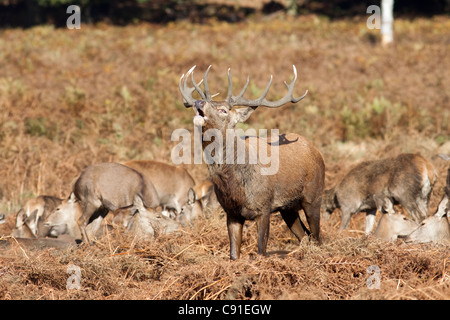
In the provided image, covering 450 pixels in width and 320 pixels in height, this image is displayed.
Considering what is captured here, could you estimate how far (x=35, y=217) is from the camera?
34.3 ft

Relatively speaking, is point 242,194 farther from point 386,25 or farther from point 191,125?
point 386,25

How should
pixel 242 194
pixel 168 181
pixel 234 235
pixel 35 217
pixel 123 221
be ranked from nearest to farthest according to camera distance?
pixel 242 194
pixel 234 235
pixel 123 221
pixel 35 217
pixel 168 181

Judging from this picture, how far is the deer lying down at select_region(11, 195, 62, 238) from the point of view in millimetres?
9859

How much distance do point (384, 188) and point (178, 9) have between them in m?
27.2

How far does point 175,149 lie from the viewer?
48.2ft

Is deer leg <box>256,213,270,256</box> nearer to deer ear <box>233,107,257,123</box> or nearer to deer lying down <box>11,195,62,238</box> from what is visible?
deer ear <box>233,107,257,123</box>

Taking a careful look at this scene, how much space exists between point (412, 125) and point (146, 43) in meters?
12.6

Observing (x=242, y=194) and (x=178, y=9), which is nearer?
(x=242, y=194)

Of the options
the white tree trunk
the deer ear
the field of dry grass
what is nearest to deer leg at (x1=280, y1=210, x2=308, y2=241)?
the field of dry grass

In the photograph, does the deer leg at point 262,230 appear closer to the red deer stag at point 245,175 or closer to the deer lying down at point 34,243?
the red deer stag at point 245,175

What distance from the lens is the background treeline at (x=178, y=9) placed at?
106ft

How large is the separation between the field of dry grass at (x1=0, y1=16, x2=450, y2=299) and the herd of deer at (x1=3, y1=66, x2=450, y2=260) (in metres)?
0.57

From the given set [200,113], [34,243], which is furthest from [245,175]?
[34,243]
